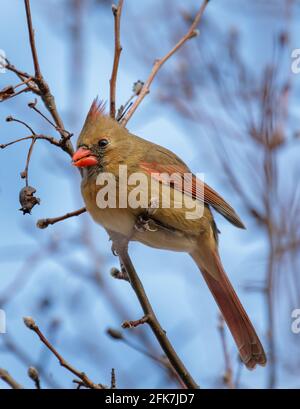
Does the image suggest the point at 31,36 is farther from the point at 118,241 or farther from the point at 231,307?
the point at 231,307

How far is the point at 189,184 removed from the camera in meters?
3.52

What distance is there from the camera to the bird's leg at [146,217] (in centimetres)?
297

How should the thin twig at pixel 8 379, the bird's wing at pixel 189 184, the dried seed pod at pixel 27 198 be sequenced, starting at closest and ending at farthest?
the thin twig at pixel 8 379
the dried seed pod at pixel 27 198
the bird's wing at pixel 189 184

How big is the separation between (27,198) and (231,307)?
4.93 feet

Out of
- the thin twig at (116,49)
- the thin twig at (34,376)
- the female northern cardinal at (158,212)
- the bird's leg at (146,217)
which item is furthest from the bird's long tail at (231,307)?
the thin twig at (34,376)

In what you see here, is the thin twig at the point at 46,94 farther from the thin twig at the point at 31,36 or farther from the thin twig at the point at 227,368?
the thin twig at the point at 227,368

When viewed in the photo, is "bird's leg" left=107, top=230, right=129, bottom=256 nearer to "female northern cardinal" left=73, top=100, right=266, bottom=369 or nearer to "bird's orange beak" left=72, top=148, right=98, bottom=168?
"female northern cardinal" left=73, top=100, right=266, bottom=369

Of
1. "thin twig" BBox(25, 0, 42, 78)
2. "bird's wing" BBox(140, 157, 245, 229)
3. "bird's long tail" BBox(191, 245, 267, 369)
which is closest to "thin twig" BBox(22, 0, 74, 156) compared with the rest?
"thin twig" BBox(25, 0, 42, 78)

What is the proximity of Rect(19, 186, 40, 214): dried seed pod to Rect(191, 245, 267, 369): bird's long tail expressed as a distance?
135 centimetres

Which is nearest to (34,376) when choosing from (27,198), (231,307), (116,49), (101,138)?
(27,198)
